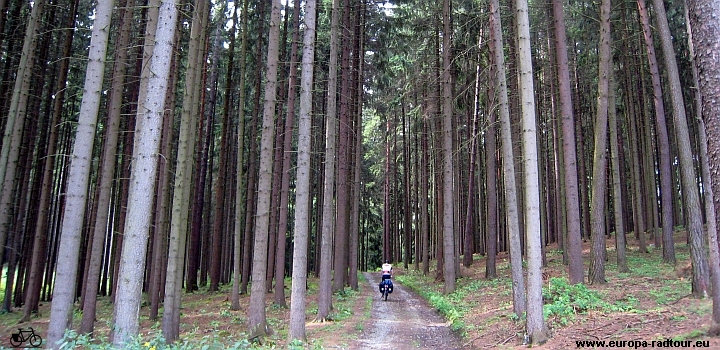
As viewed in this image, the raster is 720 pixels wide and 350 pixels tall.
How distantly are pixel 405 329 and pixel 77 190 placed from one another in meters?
7.78

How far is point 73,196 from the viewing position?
7422mm

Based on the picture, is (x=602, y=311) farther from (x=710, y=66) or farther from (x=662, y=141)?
(x=662, y=141)

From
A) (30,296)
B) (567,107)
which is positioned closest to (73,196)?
(30,296)

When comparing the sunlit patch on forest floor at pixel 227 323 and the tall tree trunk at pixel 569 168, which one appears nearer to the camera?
the sunlit patch on forest floor at pixel 227 323

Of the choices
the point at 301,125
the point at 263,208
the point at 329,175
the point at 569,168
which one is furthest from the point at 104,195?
the point at 569,168

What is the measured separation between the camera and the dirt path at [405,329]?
9422mm

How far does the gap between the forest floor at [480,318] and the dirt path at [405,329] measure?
0.9 inches

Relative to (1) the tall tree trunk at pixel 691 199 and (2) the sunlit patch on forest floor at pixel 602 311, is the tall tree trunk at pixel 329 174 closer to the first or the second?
(2) the sunlit patch on forest floor at pixel 602 311

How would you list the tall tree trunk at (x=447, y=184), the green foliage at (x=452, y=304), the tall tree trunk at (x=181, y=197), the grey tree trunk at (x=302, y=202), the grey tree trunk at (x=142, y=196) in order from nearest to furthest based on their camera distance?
the grey tree trunk at (x=142, y=196) < the grey tree trunk at (x=302, y=202) < the tall tree trunk at (x=181, y=197) < the green foliage at (x=452, y=304) < the tall tree trunk at (x=447, y=184)

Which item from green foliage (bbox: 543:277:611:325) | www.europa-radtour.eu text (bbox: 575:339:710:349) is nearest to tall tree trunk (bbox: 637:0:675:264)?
green foliage (bbox: 543:277:611:325)

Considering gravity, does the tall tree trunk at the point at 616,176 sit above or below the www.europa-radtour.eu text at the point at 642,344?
above

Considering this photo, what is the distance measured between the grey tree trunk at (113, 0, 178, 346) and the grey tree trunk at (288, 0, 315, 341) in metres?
2.80

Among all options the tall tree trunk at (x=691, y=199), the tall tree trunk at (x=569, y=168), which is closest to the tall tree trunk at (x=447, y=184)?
the tall tree trunk at (x=569, y=168)

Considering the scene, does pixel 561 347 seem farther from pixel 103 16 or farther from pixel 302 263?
pixel 103 16
